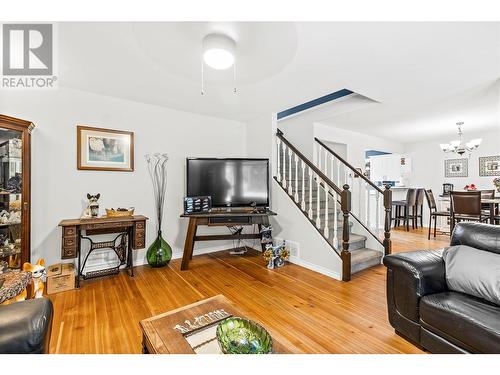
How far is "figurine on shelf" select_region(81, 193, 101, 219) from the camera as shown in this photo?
9.26ft

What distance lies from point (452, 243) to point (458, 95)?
99.9 inches

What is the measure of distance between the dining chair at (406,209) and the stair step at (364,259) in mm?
3026

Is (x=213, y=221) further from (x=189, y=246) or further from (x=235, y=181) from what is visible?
(x=235, y=181)

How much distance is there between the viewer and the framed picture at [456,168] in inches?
229

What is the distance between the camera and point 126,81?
8.92 feet

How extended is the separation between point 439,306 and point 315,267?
1770mm

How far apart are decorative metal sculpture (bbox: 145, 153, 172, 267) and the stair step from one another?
2498 millimetres

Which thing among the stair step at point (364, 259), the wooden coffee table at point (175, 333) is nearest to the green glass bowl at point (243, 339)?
the wooden coffee table at point (175, 333)

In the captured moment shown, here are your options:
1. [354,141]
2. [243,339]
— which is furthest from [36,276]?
[354,141]

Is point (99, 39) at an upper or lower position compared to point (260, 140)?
upper

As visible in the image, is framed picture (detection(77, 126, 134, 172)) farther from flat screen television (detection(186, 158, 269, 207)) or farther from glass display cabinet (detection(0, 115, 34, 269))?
flat screen television (detection(186, 158, 269, 207))

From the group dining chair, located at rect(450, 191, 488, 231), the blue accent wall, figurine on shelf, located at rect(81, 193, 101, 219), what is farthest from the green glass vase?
dining chair, located at rect(450, 191, 488, 231)
